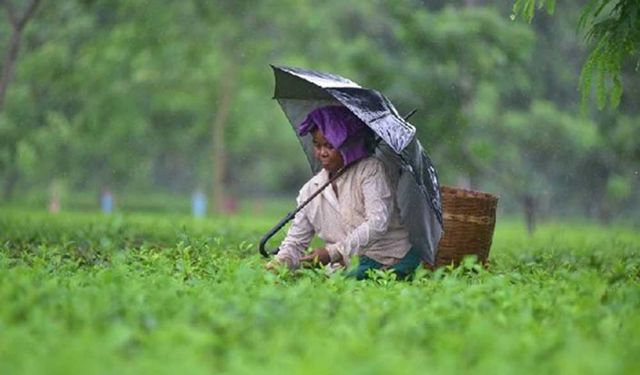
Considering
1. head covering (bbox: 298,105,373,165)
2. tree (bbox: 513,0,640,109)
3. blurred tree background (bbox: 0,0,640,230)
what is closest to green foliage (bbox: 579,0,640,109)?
tree (bbox: 513,0,640,109)

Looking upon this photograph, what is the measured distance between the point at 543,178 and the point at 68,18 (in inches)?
689

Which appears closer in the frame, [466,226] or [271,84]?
[466,226]

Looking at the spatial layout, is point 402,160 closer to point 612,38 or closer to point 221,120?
point 612,38

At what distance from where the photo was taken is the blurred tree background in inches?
834

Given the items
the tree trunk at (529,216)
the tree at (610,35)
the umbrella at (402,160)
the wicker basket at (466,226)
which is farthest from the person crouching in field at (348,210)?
the tree trunk at (529,216)

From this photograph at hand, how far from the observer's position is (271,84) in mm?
28906

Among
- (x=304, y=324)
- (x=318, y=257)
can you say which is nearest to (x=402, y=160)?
(x=318, y=257)

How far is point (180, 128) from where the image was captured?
1403 inches

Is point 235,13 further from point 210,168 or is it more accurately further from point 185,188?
point 185,188

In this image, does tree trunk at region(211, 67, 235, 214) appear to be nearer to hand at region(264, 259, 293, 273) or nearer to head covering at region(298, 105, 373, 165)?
head covering at region(298, 105, 373, 165)

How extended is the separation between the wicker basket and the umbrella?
1162mm

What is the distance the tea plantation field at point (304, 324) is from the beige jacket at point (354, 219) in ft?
3.17

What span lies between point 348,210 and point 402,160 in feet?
1.74

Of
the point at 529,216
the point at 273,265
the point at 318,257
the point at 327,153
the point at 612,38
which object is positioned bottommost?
the point at 529,216
